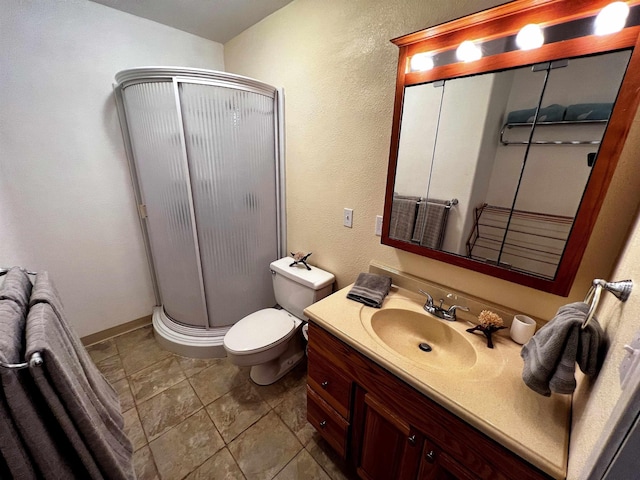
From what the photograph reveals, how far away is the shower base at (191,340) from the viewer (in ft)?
6.19

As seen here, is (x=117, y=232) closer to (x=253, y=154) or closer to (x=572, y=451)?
(x=253, y=154)

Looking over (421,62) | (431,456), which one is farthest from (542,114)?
(431,456)

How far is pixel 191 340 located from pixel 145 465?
0.77 meters

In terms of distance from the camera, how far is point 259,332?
1.58 m

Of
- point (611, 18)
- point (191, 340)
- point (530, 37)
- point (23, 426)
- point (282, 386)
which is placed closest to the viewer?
point (23, 426)

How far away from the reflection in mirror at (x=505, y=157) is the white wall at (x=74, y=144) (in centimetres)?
197

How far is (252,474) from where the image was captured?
→ 1211 mm

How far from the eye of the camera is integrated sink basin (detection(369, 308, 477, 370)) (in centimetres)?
99

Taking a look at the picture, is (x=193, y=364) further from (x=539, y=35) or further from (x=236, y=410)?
(x=539, y=35)

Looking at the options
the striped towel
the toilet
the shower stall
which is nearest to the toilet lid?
the toilet

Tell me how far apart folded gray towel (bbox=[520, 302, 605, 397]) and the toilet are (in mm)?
1077

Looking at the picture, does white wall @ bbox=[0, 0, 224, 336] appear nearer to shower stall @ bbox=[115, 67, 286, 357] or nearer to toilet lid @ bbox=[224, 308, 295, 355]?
shower stall @ bbox=[115, 67, 286, 357]

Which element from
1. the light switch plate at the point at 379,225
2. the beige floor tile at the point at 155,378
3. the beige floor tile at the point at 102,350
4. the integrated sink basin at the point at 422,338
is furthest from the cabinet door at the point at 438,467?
the beige floor tile at the point at 102,350

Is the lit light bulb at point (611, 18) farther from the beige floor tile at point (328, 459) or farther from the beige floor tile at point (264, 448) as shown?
the beige floor tile at point (264, 448)
